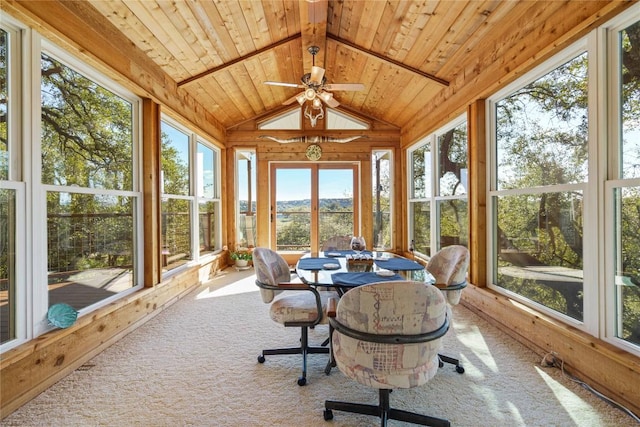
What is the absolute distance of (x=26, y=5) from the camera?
6.42 ft

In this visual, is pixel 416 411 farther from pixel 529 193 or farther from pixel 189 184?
pixel 189 184

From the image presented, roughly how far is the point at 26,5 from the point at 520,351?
415 centimetres

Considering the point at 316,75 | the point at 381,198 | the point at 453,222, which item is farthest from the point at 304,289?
the point at 381,198

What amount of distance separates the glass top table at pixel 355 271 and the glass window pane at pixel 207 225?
2933 mm

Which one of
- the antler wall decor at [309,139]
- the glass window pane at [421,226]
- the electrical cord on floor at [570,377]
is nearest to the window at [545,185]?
the electrical cord on floor at [570,377]

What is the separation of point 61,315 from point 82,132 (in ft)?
4.62

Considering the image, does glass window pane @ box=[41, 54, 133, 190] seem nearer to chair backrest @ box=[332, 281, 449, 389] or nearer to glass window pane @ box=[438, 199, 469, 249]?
chair backrest @ box=[332, 281, 449, 389]

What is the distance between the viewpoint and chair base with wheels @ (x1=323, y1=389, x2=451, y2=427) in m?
1.63

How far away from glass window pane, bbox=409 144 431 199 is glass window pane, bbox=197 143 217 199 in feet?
11.6

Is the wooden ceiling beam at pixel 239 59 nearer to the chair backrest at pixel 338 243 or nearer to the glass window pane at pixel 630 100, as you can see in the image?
the chair backrest at pixel 338 243

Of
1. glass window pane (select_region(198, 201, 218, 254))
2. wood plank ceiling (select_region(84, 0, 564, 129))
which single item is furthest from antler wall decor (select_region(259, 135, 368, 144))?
glass window pane (select_region(198, 201, 218, 254))

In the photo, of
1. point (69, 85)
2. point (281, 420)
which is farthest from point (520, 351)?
point (69, 85)

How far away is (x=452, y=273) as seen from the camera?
91.6 inches

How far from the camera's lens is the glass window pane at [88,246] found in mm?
2332
